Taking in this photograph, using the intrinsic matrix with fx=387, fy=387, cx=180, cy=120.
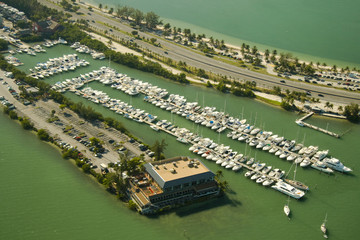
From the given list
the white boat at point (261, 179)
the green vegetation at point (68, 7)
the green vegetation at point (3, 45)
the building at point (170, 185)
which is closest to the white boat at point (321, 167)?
the white boat at point (261, 179)

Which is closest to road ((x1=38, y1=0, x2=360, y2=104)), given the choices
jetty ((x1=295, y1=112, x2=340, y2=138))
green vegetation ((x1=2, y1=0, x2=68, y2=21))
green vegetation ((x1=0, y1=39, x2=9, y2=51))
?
green vegetation ((x1=2, y1=0, x2=68, y2=21))

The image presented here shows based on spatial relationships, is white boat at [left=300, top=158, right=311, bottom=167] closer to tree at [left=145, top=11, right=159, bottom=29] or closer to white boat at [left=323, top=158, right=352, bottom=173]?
white boat at [left=323, top=158, right=352, bottom=173]

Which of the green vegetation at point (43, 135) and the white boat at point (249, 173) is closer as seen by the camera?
the white boat at point (249, 173)

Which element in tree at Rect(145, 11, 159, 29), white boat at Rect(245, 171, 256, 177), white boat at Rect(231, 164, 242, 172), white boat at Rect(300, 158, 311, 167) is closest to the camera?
white boat at Rect(245, 171, 256, 177)

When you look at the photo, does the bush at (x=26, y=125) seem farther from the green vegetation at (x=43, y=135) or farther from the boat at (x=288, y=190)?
the boat at (x=288, y=190)

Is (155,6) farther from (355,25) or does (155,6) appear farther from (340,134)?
(340,134)

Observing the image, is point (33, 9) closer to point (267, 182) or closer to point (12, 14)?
point (12, 14)
